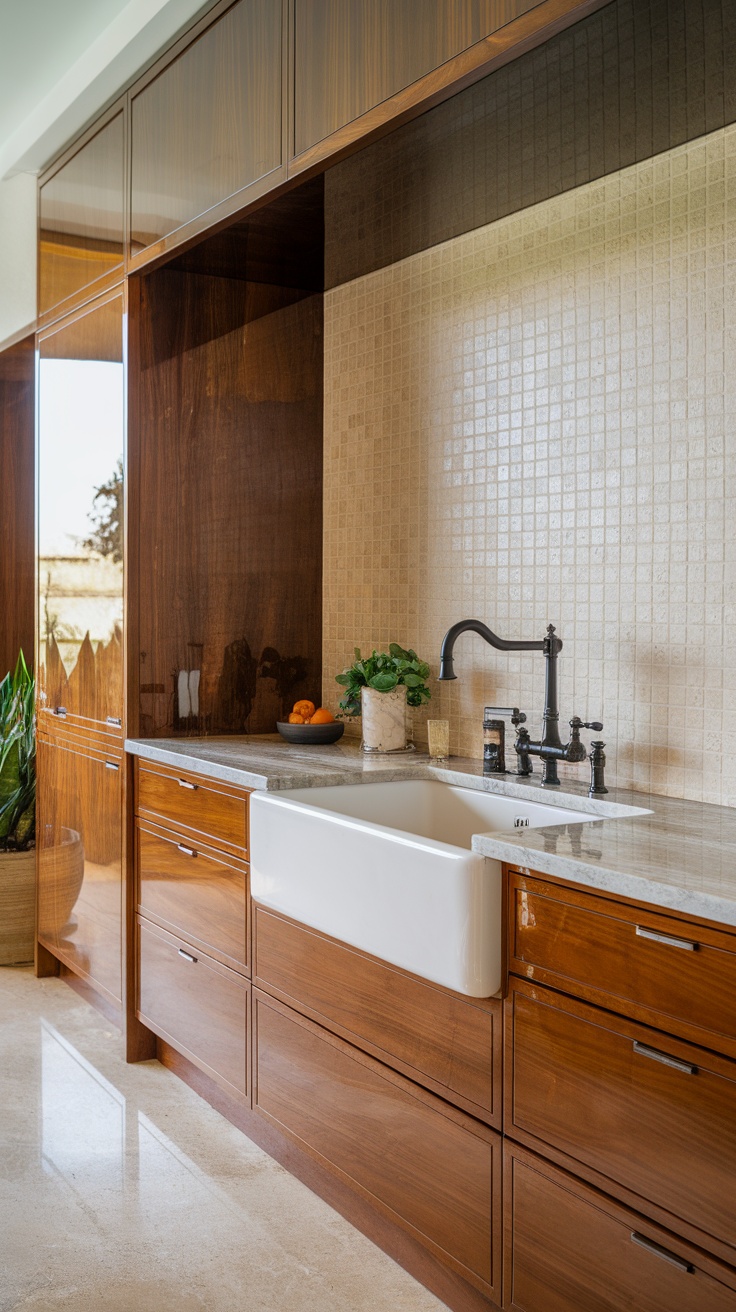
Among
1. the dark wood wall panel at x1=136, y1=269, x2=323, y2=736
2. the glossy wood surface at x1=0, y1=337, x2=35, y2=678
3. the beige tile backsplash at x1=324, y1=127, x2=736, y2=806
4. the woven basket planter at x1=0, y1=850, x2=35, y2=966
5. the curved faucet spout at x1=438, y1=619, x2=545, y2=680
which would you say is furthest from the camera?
the glossy wood surface at x1=0, y1=337, x2=35, y2=678

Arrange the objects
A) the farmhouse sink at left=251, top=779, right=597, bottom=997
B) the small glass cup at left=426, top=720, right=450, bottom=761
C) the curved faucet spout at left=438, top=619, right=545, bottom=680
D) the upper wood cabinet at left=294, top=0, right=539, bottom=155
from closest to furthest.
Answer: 1. the farmhouse sink at left=251, top=779, right=597, bottom=997
2. the upper wood cabinet at left=294, top=0, right=539, bottom=155
3. the curved faucet spout at left=438, top=619, right=545, bottom=680
4. the small glass cup at left=426, top=720, right=450, bottom=761

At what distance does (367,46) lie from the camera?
2.12 metres

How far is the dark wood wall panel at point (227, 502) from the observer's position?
3.18 meters

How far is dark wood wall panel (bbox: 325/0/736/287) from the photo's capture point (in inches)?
76.7

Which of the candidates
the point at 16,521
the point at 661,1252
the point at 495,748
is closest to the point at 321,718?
the point at 495,748

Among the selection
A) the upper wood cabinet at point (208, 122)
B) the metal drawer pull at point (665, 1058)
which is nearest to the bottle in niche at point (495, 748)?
the metal drawer pull at point (665, 1058)

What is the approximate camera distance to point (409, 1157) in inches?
76.3

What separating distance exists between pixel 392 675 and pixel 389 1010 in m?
1.01

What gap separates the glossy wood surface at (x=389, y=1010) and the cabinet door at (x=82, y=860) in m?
0.93

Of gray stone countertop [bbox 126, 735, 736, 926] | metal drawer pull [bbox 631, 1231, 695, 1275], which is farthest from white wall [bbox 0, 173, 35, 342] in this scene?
metal drawer pull [bbox 631, 1231, 695, 1275]

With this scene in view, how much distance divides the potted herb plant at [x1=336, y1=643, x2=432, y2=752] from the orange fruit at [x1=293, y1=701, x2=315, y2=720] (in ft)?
0.78

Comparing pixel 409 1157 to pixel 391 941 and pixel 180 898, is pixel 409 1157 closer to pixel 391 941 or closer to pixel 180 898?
pixel 391 941

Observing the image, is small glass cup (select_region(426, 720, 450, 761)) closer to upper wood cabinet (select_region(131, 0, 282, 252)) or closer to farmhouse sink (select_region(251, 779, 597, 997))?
farmhouse sink (select_region(251, 779, 597, 997))

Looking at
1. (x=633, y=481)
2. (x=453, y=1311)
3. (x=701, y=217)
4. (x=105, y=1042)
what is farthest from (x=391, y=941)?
(x=105, y=1042)
